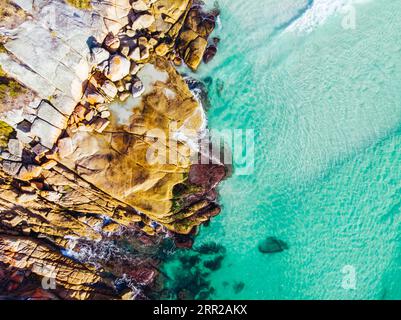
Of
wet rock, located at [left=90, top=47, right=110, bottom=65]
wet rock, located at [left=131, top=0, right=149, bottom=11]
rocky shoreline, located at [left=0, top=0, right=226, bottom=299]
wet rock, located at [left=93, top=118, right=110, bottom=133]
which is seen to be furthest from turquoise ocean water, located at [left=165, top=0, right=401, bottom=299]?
wet rock, located at [left=93, top=118, right=110, bottom=133]

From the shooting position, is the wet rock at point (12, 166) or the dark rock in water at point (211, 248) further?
the dark rock in water at point (211, 248)

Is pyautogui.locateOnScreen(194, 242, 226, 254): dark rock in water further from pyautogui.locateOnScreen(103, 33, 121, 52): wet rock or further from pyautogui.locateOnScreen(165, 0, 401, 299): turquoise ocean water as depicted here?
pyautogui.locateOnScreen(103, 33, 121, 52): wet rock

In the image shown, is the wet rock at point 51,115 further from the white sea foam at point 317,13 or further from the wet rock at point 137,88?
the white sea foam at point 317,13

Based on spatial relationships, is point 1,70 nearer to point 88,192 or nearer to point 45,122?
point 45,122

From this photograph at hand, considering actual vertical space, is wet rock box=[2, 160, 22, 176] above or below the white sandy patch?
below

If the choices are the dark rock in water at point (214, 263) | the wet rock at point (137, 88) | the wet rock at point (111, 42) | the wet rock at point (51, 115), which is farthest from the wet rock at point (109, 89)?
the dark rock in water at point (214, 263)
